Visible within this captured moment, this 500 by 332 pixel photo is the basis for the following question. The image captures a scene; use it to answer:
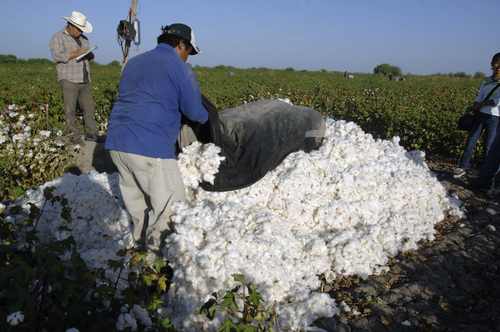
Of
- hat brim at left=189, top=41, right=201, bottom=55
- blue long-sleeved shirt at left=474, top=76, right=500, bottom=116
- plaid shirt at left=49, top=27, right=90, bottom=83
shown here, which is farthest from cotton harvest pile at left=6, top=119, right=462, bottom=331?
plaid shirt at left=49, top=27, right=90, bottom=83

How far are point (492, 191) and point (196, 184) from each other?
447cm

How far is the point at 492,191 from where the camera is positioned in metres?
4.69

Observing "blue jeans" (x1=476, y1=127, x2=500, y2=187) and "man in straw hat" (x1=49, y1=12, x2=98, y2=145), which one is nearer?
"blue jeans" (x1=476, y1=127, x2=500, y2=187)

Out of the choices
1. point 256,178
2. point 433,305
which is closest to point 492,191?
point 433,305

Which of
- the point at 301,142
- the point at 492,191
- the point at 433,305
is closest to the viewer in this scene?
the point at 433,305

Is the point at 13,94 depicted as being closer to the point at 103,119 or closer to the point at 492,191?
the point at 103,119

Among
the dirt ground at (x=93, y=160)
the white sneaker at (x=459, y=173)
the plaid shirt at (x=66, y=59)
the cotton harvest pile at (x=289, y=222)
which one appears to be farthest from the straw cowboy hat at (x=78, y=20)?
the white sneaker at (x=459, y=173)

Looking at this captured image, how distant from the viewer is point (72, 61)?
5082 mm

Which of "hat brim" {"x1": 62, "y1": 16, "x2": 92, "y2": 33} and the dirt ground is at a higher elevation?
"hat brim" {"x1": 62, "y1": 16, "x2": 92, "y2": 33}

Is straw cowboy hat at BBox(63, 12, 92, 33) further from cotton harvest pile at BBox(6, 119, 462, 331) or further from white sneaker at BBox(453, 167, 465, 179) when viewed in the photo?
white sneaker at BBox(453, 167, 465, 179)

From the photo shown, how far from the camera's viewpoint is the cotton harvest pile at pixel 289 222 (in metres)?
2.39

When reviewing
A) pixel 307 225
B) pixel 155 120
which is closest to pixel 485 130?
pixel 307 225

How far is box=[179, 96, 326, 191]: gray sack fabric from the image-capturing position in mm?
3217

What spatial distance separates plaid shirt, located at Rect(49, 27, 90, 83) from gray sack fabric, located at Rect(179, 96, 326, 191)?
2.99 metres
